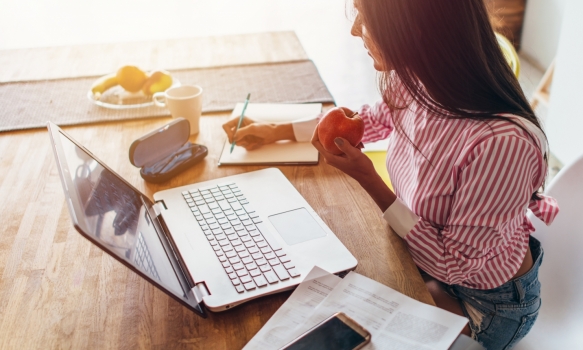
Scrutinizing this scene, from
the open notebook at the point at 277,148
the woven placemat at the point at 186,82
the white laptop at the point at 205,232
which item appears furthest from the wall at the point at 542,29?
the white laptop at the point at 205,232

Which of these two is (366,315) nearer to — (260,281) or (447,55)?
(260,281)

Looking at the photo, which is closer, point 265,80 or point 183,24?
point 265,80

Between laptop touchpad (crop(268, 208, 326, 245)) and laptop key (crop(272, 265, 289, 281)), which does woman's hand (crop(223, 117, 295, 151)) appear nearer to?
laptop touchpad (crop(268, 208, 326, 245))

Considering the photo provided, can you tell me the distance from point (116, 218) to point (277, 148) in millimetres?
525

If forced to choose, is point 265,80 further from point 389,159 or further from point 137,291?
point 137,291

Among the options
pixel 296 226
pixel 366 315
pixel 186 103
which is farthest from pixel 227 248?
pixel 186 103

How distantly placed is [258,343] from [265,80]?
3.44 ft

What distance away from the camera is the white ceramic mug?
1.35m

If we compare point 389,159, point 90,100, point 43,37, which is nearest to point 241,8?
point 43,37

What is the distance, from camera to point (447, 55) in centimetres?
89

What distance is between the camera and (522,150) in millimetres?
871

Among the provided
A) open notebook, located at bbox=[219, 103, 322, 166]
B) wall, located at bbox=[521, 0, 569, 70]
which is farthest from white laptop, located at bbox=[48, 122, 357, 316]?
wall, located at bbox=[521, 0, 569, 70]

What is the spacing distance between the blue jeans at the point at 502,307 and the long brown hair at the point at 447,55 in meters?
0.32

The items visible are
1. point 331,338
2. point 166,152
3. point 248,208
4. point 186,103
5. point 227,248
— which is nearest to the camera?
point 331,338
